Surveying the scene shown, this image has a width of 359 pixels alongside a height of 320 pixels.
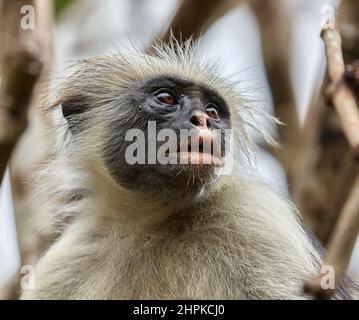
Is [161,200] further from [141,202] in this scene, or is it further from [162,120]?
[162,120]

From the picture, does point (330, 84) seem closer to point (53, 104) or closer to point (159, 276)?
point (159, 276)

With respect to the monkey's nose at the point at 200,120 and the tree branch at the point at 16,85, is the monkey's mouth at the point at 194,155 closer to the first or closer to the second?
the monkey's nose at the point at 200,120

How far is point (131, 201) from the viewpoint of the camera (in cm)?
418

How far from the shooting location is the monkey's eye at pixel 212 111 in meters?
4.12

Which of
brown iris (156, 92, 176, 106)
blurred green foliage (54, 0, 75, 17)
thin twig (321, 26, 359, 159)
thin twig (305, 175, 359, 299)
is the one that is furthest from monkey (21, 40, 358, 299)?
blurred green foliage (54, 0, 75, 17)

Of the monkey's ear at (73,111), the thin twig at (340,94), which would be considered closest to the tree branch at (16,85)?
the thin twig at (340,94)

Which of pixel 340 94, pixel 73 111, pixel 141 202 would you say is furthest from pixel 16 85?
pixel 73 111

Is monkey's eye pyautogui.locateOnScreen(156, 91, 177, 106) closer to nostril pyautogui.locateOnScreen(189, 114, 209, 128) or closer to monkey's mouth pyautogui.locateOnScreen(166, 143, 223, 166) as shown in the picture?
nostril pyautogui.locateOnScreen(189, 114, 209, 128)

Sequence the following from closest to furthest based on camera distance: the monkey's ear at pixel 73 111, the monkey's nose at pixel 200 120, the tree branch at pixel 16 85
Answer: the tree branch at pixel 16 85 → the monkey's nose at pixel 200 120 → the monkey's ear at pixel 73 111

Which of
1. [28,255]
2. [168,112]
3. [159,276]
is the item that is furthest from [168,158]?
[28,255]

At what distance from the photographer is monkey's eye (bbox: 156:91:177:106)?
13.2 ft

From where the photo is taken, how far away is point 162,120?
154 inches

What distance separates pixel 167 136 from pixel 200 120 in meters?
0.20

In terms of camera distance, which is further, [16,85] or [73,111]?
[73,111]
